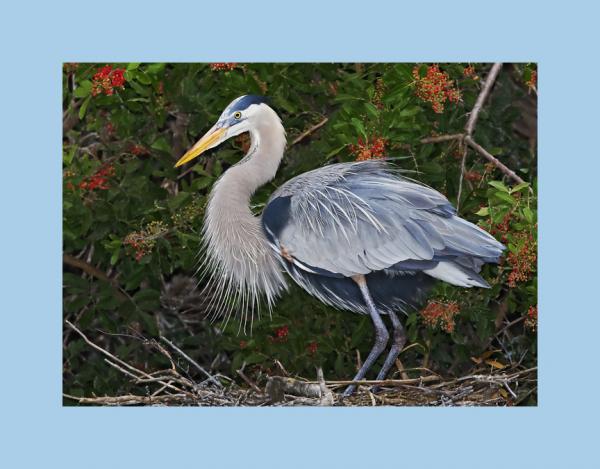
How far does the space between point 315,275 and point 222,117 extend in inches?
38.7

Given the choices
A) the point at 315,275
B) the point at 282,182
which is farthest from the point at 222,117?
the point at 315,275

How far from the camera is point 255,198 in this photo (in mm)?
6762

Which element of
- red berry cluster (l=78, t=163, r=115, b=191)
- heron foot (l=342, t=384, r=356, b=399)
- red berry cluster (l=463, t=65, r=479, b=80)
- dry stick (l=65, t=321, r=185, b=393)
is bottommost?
heron foot (l=342, t=384, r=356, b=399)

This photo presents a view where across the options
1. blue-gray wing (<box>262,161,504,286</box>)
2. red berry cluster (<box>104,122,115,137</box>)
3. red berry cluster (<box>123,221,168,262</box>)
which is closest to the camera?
blue-gray wing (<box>262,161,504,286</box>)

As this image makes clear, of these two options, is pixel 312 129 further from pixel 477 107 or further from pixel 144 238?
pixel 144 238

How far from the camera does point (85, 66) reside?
668 cm

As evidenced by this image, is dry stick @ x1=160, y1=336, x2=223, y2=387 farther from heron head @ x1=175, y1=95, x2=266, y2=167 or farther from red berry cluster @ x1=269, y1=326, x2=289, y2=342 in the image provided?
heron head @ x1=175, y1=95, x2=266, y2=167

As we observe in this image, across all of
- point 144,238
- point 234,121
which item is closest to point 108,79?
point 234,121

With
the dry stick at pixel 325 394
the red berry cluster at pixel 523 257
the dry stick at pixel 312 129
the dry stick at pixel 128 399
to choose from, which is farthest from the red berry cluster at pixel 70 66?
the red berry cluster at pixel 523 257

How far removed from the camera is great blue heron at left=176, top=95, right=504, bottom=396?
6.36m

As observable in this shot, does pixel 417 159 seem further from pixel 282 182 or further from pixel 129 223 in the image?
pixel 129 223

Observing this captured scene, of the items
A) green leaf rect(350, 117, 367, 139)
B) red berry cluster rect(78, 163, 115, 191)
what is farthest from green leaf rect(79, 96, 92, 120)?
green leaf rect(350, 117, 367, 139)

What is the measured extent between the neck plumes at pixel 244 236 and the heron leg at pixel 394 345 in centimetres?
64

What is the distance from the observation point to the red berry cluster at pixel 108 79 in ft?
21.9
